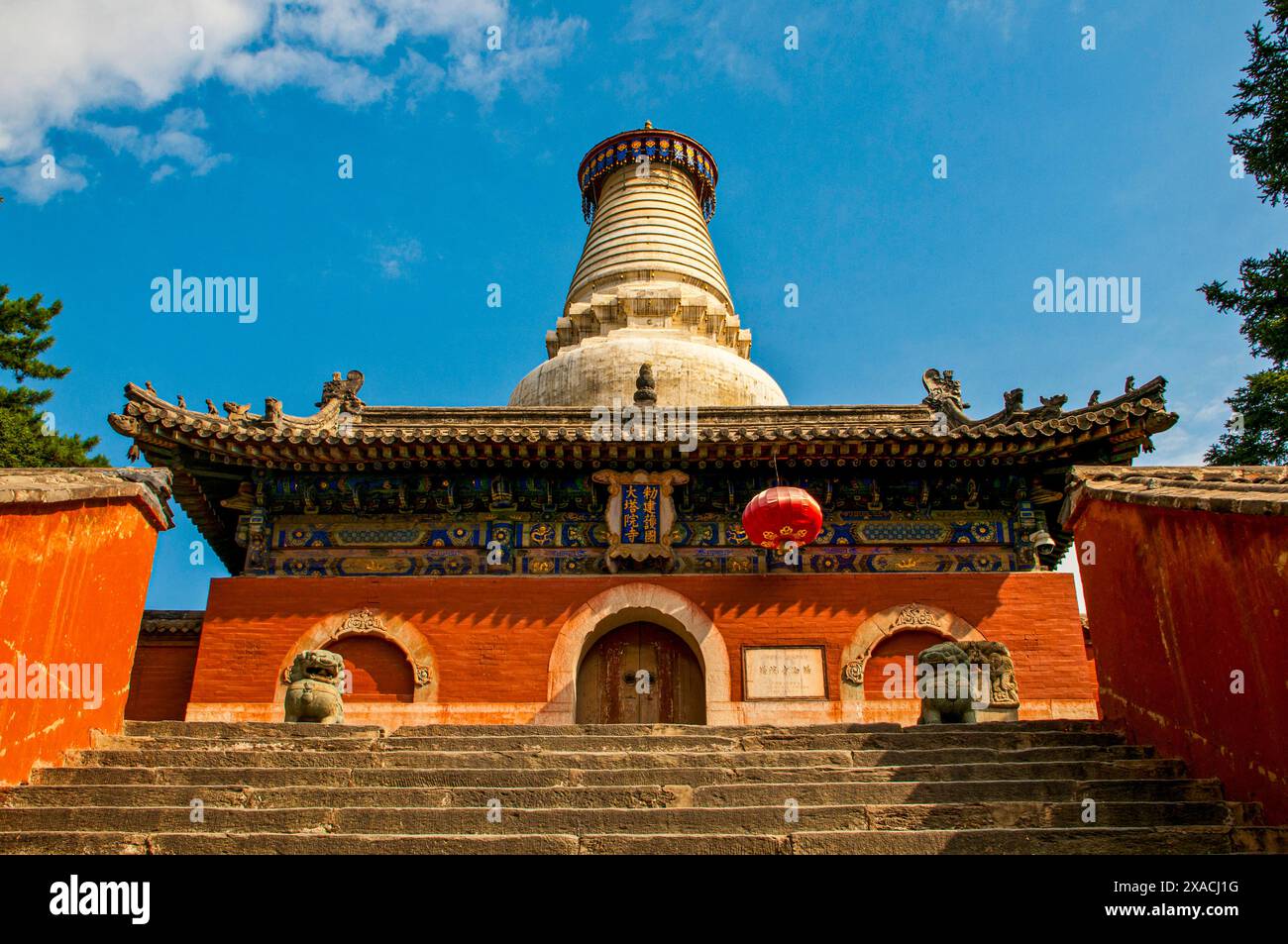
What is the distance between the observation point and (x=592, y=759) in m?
6.96

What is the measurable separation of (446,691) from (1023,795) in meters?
7.04

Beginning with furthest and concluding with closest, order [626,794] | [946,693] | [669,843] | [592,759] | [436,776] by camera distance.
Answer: [946,693]
[592,759]
[436,776]
[626,794]
[669,843]

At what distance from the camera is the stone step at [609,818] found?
584 centimetres

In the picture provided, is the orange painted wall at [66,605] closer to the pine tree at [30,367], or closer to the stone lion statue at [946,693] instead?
the stone lion statue at [946,693]

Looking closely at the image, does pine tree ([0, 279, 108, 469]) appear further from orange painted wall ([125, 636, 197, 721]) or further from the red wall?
the red wall

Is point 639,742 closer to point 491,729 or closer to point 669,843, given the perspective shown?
point 491,729

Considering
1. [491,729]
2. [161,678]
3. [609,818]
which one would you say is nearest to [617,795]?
[609,818]

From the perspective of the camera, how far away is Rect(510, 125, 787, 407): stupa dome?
17.7 metres

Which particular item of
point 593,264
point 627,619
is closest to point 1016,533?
point 627,619

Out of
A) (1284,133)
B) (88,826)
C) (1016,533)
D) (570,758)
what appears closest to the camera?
(88,826)

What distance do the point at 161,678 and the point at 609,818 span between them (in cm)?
875

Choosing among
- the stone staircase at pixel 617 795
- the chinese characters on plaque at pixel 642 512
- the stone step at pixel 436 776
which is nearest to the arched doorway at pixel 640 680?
the chinese characters on plaque at pixel 642 512
